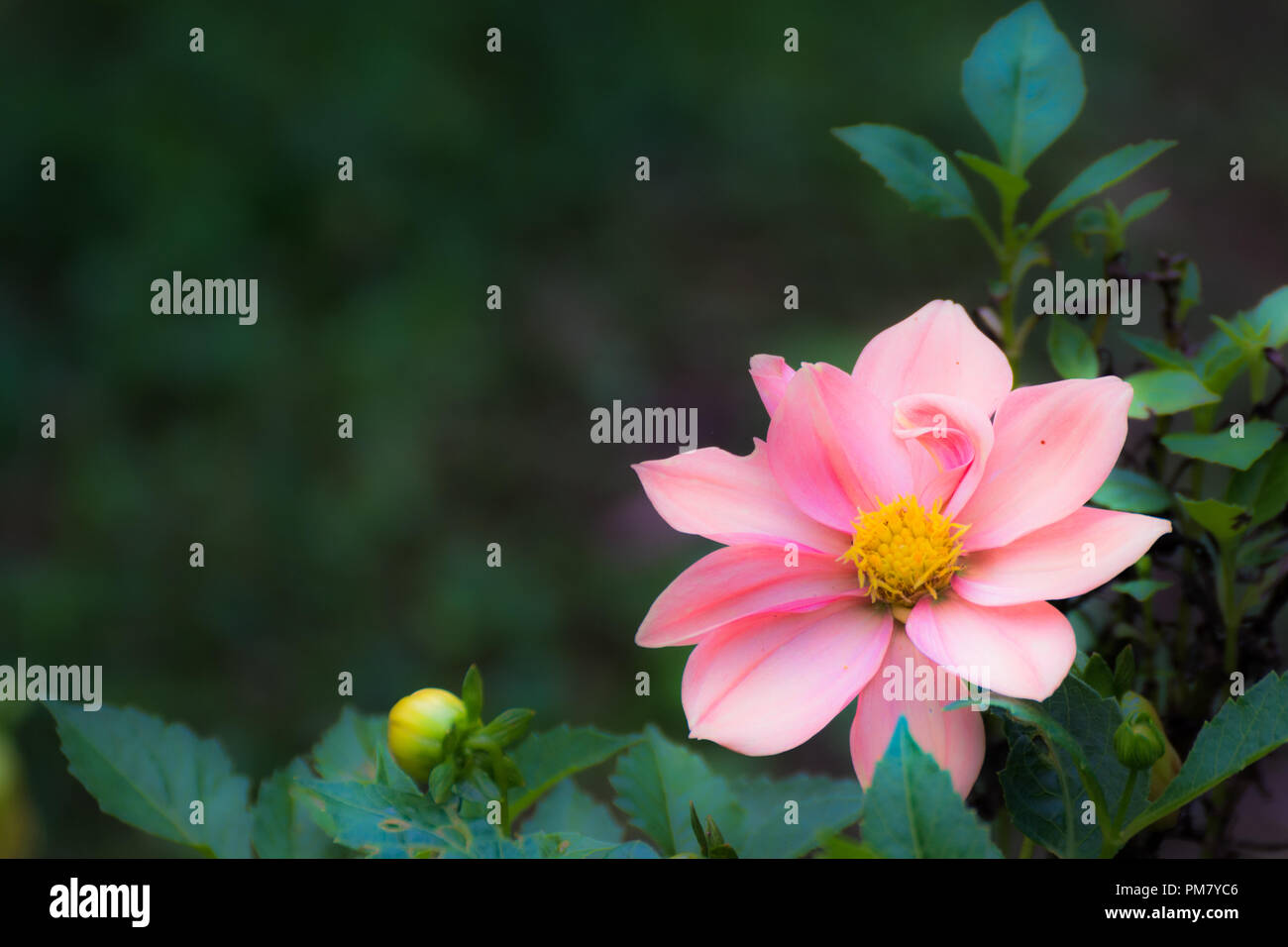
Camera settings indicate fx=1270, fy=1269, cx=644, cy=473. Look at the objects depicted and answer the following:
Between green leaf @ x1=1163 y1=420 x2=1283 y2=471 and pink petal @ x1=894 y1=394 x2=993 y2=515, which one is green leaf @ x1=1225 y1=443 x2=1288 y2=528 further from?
pink petal @ x1=894 y1=394 x2=993 y2=515

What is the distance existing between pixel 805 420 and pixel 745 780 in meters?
0.22

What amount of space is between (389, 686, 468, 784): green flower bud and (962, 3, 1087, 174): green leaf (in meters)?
0.39

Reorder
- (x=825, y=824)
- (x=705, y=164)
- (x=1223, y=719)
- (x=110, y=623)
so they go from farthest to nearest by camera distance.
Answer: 1. (x=705, y=164)
2. (x=110, y=623)
3. (x=825, y=824)
4. (x=1223, y=719)

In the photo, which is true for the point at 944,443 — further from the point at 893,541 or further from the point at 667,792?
the point at 667,792

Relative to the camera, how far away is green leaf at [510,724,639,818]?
589 millimetres

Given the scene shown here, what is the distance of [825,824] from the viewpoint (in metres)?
0.61

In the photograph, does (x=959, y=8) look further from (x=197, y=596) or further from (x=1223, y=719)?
(x=1223, y=719)

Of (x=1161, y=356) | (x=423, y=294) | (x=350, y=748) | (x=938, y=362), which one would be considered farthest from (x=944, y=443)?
(x=423, y=294)

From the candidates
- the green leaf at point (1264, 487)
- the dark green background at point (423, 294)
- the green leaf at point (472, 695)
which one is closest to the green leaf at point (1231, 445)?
the green leaf at point (1264, 487)

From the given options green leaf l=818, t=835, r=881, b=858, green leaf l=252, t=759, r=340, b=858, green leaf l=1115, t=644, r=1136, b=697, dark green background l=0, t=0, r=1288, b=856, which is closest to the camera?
green leaf l=818, t=835, r=881, b=858

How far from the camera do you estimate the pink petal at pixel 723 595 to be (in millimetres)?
522

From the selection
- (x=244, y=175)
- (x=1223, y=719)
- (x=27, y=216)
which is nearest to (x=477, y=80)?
(x=244, y=175)

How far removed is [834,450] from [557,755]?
0.19 meters

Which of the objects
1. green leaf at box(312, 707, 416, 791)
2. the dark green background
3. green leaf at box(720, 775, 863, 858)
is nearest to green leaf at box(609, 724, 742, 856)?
green leaf at box(720, 775, 863, 858)
